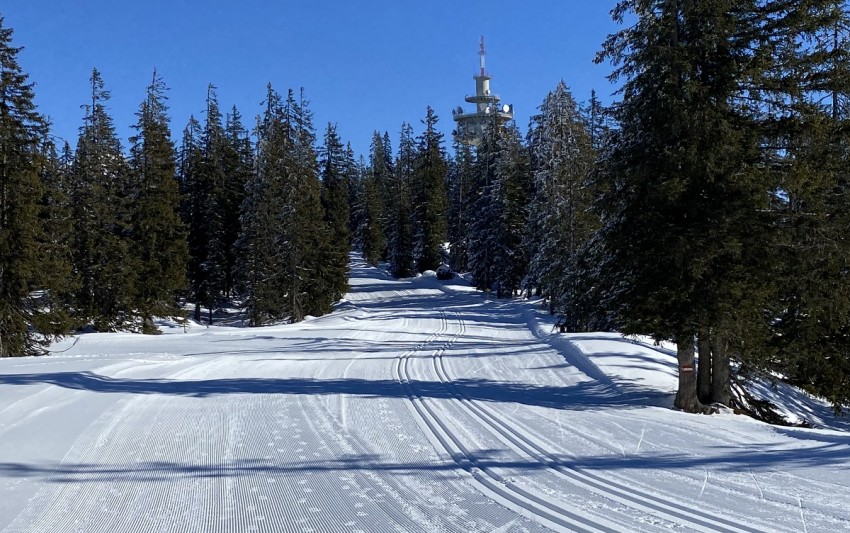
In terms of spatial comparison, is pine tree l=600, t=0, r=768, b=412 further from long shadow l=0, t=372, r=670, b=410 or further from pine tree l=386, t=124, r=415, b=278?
pine tree l=386, t=124, r=415, b=278

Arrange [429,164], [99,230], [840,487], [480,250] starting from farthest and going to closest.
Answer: [429,164], [480,250], [99,230], [840,487]

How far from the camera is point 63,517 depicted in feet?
17.4

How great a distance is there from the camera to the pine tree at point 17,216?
858 inches

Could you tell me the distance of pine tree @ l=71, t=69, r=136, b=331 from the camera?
30.2 m

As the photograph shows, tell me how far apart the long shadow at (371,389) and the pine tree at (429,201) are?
47.4 m

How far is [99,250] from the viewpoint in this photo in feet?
99.1

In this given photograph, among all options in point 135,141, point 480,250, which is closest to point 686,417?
point 135,141

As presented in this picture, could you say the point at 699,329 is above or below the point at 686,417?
above

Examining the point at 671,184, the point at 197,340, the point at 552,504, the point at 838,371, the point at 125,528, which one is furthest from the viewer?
the point at 197,340

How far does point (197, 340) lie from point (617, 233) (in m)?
17.6

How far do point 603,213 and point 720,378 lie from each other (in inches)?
156

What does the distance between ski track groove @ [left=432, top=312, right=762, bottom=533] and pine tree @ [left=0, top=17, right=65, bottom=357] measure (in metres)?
19.8

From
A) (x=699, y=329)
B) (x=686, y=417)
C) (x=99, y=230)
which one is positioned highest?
(x=99, y=230)

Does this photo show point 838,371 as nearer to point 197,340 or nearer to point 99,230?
point 197,340
